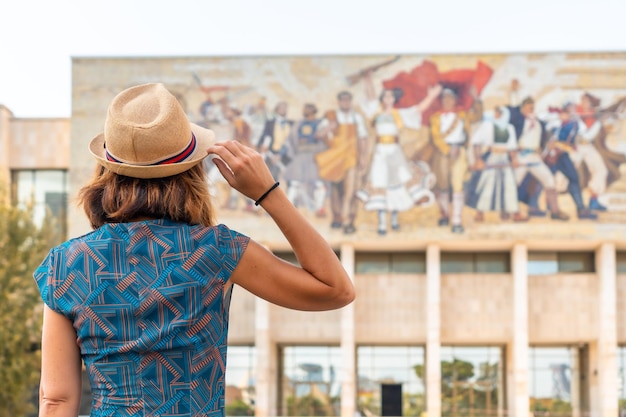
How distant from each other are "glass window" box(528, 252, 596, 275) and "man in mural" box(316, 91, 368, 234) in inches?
273

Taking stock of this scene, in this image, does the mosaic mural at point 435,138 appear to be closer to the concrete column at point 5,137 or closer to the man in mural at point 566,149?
the man in mural at point 566,149

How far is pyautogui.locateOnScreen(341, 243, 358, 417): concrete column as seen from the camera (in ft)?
127

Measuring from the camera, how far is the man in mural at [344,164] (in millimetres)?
39031

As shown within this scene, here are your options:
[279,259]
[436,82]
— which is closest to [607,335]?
[436,82]

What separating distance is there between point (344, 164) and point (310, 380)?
29.3 feet

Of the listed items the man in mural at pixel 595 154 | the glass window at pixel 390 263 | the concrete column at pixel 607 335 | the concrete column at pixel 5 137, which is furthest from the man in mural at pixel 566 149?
the concrete column at pixel 5 137

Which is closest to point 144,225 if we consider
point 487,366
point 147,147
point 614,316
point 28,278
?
point 147,147

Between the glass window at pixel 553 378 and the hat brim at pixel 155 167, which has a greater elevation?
the hat brim at pixel 155 167

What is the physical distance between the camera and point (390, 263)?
4178 centimetres

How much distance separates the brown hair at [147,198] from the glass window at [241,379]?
39.5 meters

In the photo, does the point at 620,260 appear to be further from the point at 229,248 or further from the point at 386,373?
the point at 229,248

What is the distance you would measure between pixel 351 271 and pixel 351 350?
275 cm

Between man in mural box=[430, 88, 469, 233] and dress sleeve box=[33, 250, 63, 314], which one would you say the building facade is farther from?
dress sleeve box=[33, 250, 63, 314]

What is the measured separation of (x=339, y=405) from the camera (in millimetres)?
41812
